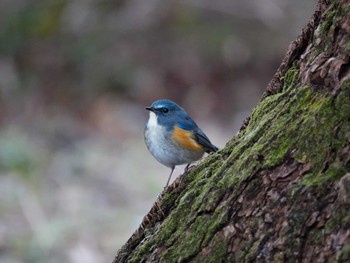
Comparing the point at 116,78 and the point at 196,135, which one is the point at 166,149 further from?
Answer: the point at 116,78

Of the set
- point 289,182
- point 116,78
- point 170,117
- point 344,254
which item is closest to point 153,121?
point 170,117

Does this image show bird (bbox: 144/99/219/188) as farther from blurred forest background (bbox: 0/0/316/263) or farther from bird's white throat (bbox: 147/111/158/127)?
blurred forest background (bbox: 0/0/316/263)

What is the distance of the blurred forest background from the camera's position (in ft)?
31.5

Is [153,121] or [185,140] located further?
[153,121]

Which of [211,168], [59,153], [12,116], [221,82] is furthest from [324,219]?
[221,82]

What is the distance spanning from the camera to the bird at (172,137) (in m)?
5.22

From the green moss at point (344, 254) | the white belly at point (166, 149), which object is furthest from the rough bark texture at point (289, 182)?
the white belly at point (166, 149)

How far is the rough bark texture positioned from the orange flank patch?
2.31 meters

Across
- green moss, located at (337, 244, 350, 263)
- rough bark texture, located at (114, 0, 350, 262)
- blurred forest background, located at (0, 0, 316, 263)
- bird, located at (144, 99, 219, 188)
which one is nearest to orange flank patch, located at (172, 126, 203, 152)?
bird, located at (144, 99, 219, 188)

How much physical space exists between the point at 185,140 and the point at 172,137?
0.32 feet

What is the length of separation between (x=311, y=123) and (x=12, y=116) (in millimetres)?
9360

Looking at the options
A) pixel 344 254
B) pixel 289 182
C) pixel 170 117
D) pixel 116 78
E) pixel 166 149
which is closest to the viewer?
pixel 344 254

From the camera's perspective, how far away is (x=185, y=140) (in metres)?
5.25

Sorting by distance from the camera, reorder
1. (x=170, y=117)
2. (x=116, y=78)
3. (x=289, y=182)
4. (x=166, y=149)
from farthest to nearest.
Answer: (x=116, y=78), (x=170, y=117), (x=166, y=149), (x=289, y=182)
